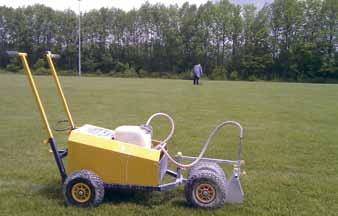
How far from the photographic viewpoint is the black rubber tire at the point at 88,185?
4.50 m

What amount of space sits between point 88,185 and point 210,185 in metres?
1.38

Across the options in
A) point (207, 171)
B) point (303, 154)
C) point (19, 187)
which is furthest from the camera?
point (303, 154)

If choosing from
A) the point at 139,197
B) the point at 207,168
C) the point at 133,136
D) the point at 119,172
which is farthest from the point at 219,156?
the point at 119,172

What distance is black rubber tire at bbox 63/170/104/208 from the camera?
14.8ft

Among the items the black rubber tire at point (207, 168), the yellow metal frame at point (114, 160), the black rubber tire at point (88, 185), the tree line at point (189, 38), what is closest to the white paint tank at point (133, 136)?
the yellow metal frame at point (114, 160)

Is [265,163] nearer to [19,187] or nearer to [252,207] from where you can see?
[252,207]

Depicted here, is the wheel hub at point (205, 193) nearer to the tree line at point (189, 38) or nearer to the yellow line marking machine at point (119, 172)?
the yellow line marking machine at point (119, 172)

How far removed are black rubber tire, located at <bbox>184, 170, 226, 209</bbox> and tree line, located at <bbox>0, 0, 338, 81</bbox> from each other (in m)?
66.1

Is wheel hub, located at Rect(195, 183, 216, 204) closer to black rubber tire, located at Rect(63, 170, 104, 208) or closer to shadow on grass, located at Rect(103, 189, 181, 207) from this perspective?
shadow on grass, located at Rect(103, 189, 181, 207)

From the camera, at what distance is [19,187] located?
5.38 meters

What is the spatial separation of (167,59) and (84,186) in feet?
257

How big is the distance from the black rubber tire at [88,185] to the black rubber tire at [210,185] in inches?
40.0

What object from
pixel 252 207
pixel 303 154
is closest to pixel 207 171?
pixel 252 207

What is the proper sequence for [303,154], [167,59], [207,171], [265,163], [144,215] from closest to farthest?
[144,215], [207,171], [265,163], [303,154], [167,59]
